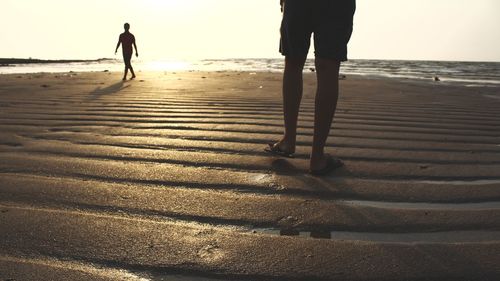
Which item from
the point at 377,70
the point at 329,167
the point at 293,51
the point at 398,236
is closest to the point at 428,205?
the point at 398,236

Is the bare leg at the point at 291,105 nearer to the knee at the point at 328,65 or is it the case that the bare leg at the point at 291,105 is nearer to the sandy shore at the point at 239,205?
the sandy shore at the point at 239,205

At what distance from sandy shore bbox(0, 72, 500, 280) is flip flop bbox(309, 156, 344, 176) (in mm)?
59

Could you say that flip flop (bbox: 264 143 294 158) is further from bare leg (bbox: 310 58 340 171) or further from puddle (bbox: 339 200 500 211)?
puddle (bbox: 339 200 500 211)

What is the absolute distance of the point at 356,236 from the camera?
1766 mm

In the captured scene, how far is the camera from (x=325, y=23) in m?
2.62

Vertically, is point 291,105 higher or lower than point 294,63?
lower

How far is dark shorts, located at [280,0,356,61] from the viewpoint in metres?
2.59

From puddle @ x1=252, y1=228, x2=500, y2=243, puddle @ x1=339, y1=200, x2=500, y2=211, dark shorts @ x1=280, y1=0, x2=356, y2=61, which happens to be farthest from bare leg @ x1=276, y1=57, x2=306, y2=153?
puddle @ x1=252, y1=228, x2=500, y2=243

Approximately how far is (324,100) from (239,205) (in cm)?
88

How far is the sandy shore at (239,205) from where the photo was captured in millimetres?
1499

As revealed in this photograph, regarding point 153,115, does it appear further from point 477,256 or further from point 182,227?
point 477,256

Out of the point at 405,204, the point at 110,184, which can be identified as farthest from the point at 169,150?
the point at 405,204

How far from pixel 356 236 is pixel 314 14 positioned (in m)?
1.39

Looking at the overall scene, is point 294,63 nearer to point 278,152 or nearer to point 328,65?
point 328,65
